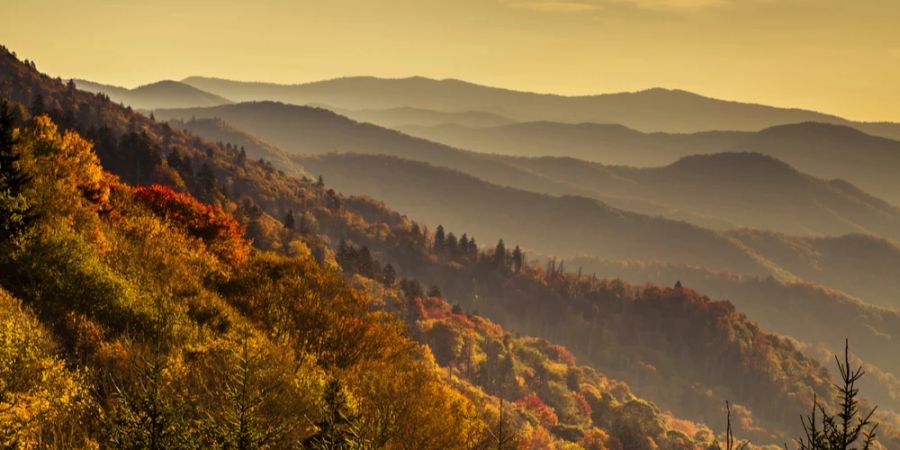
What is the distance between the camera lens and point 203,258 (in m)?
57.3

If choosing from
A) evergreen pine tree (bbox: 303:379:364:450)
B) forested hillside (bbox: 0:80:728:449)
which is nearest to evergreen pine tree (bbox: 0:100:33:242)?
forested hillside (bbox: 0:80:728:449)

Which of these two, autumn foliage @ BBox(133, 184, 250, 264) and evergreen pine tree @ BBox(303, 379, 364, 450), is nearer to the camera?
evergreen pine tree @ BBox(303, 379, 364, 450)

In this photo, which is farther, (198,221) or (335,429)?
(198,221)

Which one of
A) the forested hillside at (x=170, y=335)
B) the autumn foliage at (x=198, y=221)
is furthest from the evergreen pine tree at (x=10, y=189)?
the autumn foliage at (x=198, y=221)

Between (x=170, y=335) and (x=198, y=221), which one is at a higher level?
(x=198, y=221)

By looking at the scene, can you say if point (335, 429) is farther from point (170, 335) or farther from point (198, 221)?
point (198, 221)

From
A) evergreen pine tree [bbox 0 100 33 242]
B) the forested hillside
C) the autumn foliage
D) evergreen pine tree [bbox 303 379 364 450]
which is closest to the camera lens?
evergreen pine tree [bbox 303 379 364 450]

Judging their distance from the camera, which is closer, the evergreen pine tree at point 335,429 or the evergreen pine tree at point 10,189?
the evergreen pine tree at point 335,429

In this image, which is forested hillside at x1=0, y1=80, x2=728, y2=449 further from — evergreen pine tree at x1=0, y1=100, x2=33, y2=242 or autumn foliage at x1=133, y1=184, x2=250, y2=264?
autumn foliage at x1=133, y1=184, x2=250, y2=264

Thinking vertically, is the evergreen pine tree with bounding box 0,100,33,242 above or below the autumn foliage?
above

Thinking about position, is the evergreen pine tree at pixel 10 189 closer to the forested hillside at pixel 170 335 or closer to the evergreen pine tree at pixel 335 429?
the forested hillside at pixel 170 335

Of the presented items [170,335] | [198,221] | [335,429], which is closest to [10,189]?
[170,335]

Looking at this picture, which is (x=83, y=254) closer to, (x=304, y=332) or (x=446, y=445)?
(x=304, y=332)

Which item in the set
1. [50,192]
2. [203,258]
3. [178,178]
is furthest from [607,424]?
[50,192]
